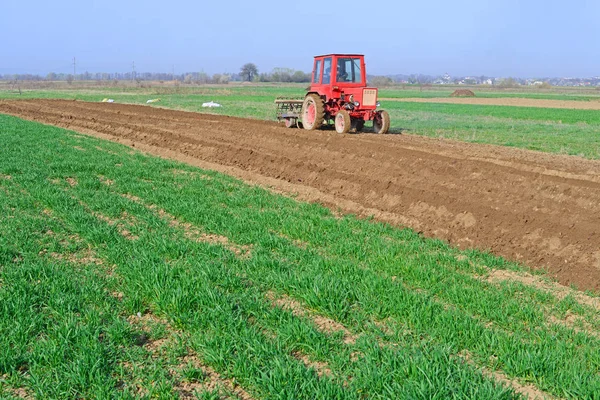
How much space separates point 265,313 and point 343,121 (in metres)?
13.5

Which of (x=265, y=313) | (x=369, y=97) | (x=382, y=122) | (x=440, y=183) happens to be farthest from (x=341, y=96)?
(x=265, y=313)

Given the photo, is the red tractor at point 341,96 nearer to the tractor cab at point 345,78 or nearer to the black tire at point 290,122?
the tractor cab at point 345,78

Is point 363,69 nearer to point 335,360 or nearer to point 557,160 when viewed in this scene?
point 557,160

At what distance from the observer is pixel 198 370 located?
A: 4113 mm

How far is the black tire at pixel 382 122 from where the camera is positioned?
18.8 m

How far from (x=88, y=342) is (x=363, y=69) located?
1556 centimetres

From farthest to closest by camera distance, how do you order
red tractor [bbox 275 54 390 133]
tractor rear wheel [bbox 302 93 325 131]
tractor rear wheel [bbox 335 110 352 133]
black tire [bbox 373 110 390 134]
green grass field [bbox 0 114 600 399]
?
black tire [bbox 373 110 390 134] < tractor rear wheel [bbox 302 93 325 131] < red tractor [bbox 275 54 390 133] < tractor rear wheel [bbox 335 110 352 133] < green grass field [bbox 0 114 600 399]

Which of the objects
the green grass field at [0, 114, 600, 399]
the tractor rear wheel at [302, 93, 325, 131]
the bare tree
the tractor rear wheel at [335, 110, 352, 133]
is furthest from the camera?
the bare tree

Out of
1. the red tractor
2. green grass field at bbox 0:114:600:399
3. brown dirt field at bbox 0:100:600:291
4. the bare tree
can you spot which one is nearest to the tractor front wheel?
the red tractor

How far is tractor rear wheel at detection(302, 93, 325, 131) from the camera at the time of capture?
18.6 meters

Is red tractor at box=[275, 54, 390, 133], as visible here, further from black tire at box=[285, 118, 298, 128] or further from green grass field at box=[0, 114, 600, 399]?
green grass field at box=[0, 114, 600, 399]

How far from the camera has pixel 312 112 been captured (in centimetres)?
1914

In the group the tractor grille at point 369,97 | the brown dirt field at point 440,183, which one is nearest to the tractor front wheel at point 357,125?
the tractor grille at point 369,97

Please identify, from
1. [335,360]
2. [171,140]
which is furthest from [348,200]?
[171,140]
